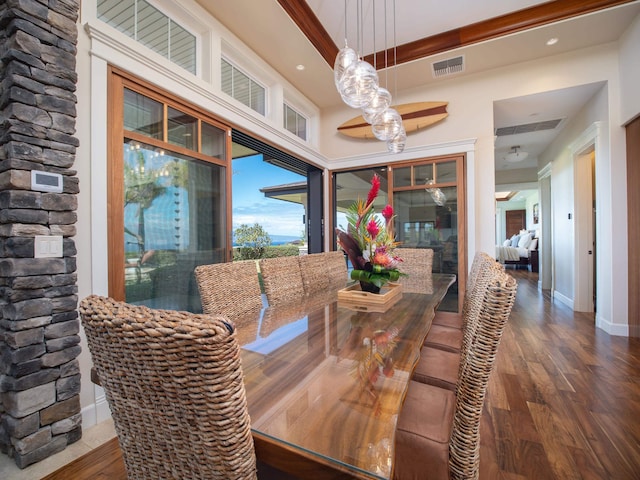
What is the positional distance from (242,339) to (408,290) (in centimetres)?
144

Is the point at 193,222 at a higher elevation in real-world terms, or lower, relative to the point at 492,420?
higher

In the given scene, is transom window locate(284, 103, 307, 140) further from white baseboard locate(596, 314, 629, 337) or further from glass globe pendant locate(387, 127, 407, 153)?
white baseboard locate(596, 314, 629, 337)

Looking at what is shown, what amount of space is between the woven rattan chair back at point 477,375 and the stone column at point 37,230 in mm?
1930

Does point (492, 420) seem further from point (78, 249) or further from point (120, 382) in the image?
point (78, 249)

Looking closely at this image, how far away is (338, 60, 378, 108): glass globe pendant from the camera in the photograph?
191cm

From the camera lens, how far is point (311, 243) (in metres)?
4.63

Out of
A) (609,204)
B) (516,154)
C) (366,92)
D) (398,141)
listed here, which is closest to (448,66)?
(398,141)

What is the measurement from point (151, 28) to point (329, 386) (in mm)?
2865

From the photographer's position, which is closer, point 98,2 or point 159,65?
point 98,2

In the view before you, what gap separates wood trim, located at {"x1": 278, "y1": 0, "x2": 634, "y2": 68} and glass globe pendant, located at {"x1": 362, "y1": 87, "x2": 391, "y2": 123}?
4.12 ft

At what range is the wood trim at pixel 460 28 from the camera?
8.84ft

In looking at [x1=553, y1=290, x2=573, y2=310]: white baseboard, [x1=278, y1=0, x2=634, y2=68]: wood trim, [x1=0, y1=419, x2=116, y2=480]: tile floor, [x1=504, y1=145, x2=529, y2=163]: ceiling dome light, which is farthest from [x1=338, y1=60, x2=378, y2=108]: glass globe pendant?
[x1=504, y1=145, x2=529, y2=163]: ceiling dome light

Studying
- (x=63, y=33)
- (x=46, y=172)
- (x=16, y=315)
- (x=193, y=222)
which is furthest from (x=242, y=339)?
(x=63, y=33)

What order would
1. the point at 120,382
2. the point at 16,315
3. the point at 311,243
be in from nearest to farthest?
the point at 120,382, the point at 16,315, the point at 311,243
